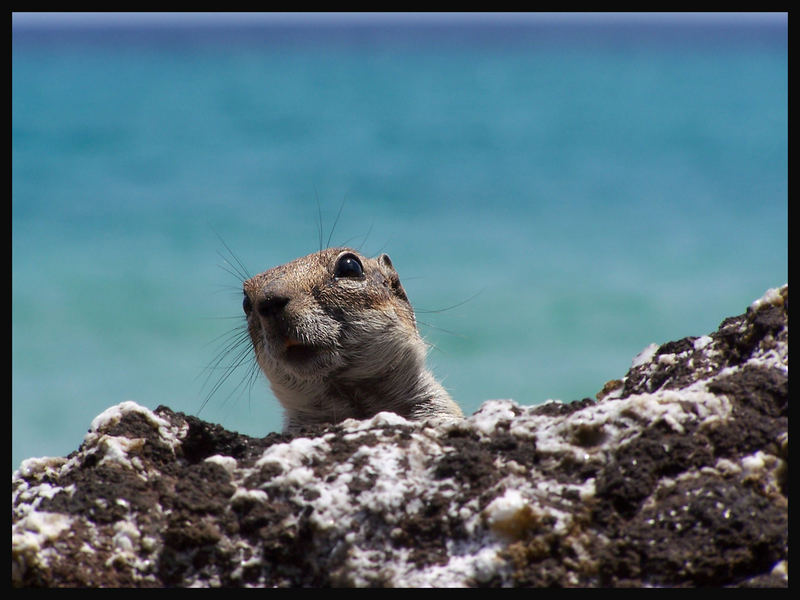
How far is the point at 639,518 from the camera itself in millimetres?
3406

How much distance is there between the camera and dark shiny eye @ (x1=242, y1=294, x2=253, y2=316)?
298 inches

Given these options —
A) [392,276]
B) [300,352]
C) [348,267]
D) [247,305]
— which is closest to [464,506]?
[300,352]

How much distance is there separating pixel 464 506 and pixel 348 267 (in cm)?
409

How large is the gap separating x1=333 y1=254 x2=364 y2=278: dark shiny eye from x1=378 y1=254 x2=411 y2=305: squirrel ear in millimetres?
529

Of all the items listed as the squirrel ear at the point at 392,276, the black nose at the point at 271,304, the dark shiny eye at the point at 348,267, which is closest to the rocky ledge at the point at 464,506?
the black nose at the point at 271,304

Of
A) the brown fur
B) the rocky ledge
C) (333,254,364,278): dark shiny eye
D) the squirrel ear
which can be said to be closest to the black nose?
the brown fur

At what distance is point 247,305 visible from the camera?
7.63 metres

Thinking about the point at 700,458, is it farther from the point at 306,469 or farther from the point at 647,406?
the point at 306,469

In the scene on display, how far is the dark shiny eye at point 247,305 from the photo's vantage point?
756cm

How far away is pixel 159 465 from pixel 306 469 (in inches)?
→ 30.2
